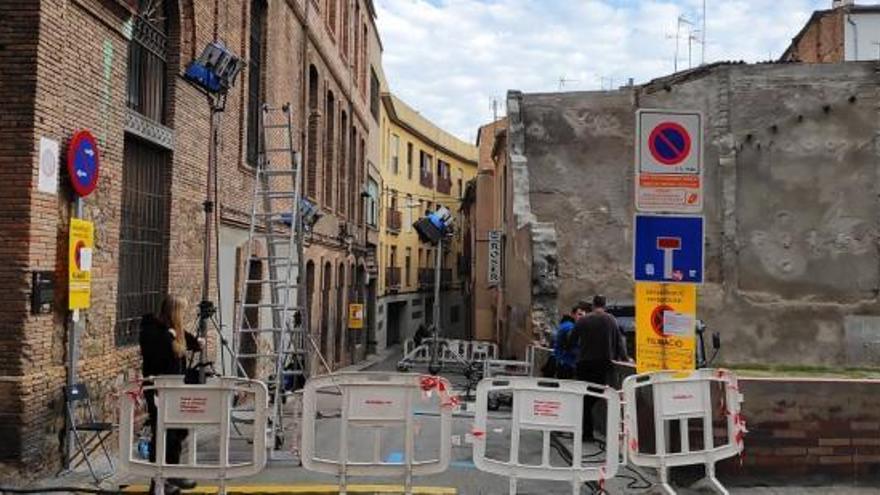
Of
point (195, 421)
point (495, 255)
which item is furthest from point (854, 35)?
point (195, 421)

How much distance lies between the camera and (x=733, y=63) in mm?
19125

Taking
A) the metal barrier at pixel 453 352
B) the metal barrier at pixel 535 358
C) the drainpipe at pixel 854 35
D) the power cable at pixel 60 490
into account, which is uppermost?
the drainpipe at pixel 854 35

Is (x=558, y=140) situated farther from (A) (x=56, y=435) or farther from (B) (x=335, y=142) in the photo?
(A) (x=56, y=435)

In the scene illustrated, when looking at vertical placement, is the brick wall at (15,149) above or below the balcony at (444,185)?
below

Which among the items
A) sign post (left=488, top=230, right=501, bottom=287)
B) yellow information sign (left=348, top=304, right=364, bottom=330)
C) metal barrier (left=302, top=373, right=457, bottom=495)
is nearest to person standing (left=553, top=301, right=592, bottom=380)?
metal barrier (left=302, top=373, right=457, bottom=495)

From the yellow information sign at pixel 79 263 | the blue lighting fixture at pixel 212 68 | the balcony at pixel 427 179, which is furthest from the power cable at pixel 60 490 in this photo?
the balcony at pixel 427 179

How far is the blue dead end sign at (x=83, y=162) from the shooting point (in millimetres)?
8328

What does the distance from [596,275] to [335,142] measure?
9652 millimetres

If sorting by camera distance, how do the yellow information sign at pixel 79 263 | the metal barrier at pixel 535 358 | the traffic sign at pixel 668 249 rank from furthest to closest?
the metal barrier at pixel 535 358 → the yellow information sign at pixel 79 263 → the traffic sign at pixel 668 249

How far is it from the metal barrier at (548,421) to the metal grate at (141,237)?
17.6 feet

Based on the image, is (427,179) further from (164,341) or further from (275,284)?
(164,341)

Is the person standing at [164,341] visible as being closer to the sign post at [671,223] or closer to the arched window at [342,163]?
the sign post at [671,223]

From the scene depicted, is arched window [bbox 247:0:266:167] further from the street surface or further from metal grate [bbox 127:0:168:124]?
the street surface

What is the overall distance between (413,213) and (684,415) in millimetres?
43372
